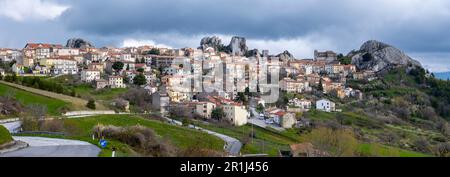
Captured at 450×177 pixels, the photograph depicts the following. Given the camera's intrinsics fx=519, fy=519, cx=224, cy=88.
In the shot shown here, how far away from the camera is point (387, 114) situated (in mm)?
83875

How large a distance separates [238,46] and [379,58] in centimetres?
3775

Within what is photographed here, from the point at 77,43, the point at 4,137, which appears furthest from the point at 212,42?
the point at 4,137

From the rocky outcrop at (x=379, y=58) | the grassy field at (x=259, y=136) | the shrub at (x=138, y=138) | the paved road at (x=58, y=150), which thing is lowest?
the grassy field at (x=259, y=136)

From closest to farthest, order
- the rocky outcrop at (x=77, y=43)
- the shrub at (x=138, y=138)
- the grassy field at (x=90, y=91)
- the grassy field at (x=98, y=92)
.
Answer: the shrub at (x=138, y=138), the grassy field at (x=90, y=91), the grassy field at (x=98, y=92), the rocky outcrop at (x=77, y=43)

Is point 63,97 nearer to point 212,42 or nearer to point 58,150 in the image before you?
point 58,150

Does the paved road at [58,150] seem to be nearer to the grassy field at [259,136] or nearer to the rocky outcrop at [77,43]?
the grassy field at [259,136]

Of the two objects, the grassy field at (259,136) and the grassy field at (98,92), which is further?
the grassy field at (98,92)

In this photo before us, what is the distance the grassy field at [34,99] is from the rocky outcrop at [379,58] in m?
96.7

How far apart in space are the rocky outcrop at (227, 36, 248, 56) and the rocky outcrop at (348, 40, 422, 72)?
29.8m

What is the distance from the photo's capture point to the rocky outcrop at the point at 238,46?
143 m

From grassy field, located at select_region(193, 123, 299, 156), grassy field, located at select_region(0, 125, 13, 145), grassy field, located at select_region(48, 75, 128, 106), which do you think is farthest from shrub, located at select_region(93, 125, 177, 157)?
grassy field, located at select_region(48, 75, 128, 106)

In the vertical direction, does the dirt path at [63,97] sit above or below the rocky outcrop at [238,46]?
below

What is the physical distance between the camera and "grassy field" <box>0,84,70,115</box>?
1865 inches

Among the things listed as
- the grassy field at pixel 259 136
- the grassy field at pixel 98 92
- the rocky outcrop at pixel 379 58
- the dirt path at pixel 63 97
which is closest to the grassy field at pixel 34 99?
the dirt path at pixel 63 97
